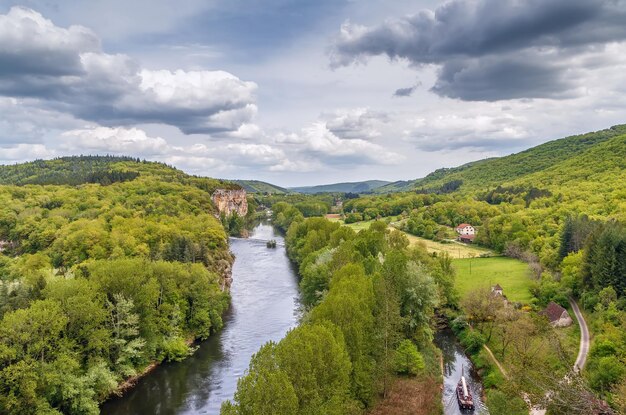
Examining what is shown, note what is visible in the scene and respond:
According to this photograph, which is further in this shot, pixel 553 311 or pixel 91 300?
pixel 553 311

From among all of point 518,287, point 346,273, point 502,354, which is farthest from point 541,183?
point 346,273

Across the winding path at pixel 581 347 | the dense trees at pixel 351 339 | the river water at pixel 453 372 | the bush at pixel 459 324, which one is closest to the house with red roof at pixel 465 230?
the dense trees at pixel 351 339

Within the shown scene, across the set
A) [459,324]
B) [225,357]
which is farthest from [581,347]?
[225,357]

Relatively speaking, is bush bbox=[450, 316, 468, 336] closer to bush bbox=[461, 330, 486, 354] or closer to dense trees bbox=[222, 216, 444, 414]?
bush bbox=[461, 330, 486, 354]

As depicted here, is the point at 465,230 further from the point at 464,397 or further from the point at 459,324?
the point at 464,397

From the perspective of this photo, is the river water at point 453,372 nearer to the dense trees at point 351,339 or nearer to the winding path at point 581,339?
the dense trees at point 351,339

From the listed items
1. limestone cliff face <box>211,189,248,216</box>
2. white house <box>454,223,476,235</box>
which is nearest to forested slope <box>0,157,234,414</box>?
limestone cliff face <box>211,189,248,216</box>
